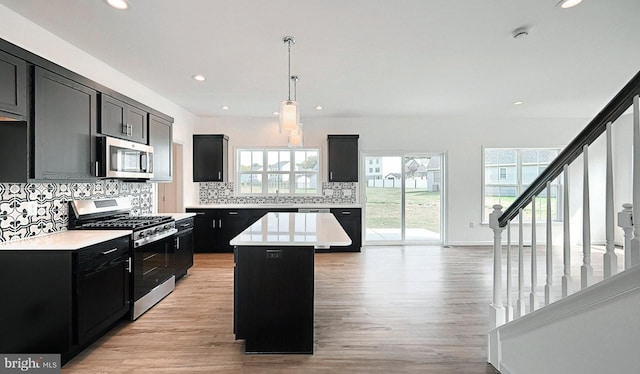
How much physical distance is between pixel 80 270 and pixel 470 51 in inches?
152

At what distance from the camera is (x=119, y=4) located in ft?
7.52

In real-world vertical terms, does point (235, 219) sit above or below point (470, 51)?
below

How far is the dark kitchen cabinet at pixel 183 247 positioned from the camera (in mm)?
3824

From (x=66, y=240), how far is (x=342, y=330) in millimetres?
2313

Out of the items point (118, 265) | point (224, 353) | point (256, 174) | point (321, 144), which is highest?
point (321, 144)

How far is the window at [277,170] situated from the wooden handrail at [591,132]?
4668 mm

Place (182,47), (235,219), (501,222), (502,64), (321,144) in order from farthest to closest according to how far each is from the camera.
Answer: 1. (321,144)
2. (235,219)
3. (502,64)
4. (182,47)
5. (501,222)

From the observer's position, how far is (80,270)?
88.3 inches

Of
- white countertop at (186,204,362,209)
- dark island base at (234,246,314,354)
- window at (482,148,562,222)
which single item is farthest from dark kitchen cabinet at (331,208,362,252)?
dark island base at (234,246,314,354)

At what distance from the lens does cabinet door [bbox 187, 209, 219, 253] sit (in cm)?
570

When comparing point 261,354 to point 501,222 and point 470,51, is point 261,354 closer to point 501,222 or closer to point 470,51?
point 501,222

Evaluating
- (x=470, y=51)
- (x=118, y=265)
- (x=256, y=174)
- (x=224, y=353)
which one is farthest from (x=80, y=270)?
(x=256, y=174)

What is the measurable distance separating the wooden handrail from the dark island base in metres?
1.47

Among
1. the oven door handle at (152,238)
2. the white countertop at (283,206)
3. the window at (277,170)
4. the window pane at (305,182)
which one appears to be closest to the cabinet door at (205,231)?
the white countertop at (283,206)
